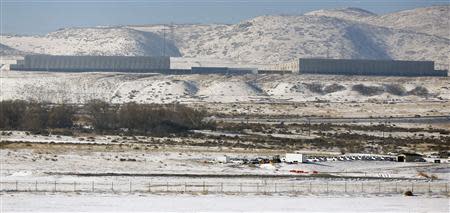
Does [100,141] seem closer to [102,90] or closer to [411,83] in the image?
[102,90]

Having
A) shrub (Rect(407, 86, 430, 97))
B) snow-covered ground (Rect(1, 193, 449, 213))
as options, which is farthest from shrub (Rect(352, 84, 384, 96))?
snow-covered ground (Rect(1, 193, 449, 213))

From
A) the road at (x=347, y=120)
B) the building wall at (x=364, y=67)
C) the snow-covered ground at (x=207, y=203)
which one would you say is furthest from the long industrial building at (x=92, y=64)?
the snow-covered ground at (x=207, y=203)

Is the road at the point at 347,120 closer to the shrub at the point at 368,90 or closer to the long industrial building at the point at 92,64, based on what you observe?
the shrub at the point at 368,90

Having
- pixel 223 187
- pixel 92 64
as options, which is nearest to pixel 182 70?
pixel 92 64

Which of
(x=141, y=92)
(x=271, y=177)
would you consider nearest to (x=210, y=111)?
(x=141, y=92)

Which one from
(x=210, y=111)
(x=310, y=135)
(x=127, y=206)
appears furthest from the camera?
(x=210, y=111)

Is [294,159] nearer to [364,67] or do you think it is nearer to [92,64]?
[92,64]
